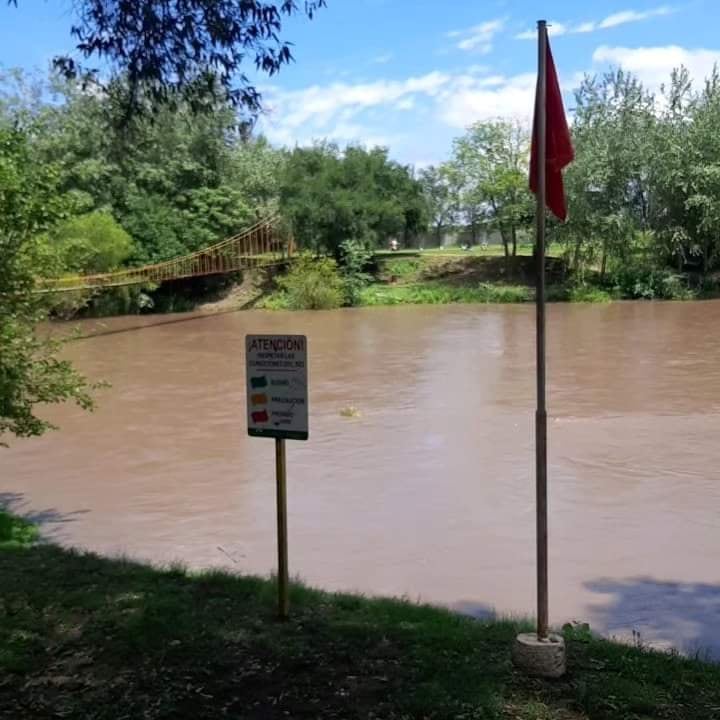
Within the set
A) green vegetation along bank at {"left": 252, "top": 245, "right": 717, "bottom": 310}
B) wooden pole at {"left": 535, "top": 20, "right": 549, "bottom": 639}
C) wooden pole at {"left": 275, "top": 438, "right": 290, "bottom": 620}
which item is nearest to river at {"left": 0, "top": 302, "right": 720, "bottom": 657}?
wooden pole at {"left": 535, "top": 20, "right": 549, "bottom": 639}

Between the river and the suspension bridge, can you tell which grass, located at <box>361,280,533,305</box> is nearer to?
the suspension bridge

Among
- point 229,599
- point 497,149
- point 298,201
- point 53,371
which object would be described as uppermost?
point 497,149

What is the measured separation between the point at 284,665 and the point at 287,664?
0.6 inches

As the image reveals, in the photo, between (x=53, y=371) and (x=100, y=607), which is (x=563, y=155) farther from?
(x=53, y=371)

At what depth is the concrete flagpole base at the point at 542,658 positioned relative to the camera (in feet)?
11.6

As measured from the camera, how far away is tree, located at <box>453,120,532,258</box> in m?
42.9

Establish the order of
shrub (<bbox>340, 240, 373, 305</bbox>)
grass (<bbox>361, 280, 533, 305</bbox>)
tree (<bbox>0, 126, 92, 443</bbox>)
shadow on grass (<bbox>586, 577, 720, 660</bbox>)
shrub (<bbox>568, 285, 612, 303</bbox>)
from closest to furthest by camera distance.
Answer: shadow on grass (<bbox>586, 577, 720, 660</bbox>) → tree (<bbox>0, 126, 92, 443</bbox>) → shrub (<bbox>568, 285, 612, 303</bbox>) → shrub (<bbox>340, 240, 373, 305</bbox>) → grass (<bbox>361, 280, 533, 305</bbox>)

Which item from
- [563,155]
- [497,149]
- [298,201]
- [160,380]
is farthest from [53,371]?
[497,149]

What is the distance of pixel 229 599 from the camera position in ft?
15.5

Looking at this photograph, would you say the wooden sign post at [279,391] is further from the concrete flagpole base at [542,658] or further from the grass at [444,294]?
the grass at [444,294]

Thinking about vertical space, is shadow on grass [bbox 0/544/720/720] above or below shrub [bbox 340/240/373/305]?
below

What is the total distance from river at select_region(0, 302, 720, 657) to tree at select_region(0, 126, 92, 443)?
5.00ft

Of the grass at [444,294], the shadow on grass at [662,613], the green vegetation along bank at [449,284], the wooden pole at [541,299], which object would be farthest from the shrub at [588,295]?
the wooden pole at [541,299]

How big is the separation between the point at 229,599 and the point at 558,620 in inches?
86.4
